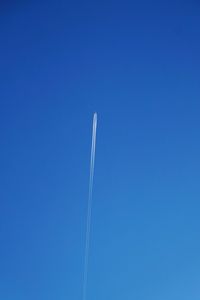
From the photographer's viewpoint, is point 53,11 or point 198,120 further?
point 53,11

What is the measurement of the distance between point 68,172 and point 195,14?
0.72 m

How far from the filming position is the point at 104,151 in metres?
1.03

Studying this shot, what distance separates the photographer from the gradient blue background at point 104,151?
99cm

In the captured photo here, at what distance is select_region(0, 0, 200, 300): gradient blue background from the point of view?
3.23ft

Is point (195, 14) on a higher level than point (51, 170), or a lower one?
higher

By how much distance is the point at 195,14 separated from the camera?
103cm

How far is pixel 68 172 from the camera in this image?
41.2 inches

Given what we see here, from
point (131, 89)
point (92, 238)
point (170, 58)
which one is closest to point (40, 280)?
point (92, 238)

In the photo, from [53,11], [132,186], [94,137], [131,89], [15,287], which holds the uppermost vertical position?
[53,11]

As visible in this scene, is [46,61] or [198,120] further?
[46,61]

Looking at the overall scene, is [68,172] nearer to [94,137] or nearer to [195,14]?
[94,137]

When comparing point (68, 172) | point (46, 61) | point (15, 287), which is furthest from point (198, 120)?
point (15, 287)

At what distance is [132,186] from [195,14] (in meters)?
0.65

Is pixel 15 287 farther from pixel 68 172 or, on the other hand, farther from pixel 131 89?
pixel 131 89
